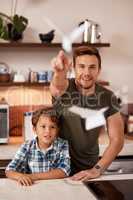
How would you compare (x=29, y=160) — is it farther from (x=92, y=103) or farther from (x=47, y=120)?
(x=92, y=103)

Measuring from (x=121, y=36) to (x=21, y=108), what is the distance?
1125mm

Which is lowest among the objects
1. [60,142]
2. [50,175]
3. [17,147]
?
[17,147]

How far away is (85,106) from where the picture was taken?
68.6 inches

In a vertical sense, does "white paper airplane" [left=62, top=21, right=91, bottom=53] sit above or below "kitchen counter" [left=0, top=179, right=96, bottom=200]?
above

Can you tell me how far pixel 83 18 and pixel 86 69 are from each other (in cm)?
161

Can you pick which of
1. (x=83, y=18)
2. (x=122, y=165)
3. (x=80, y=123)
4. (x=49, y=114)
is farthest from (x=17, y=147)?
(x=83, y=18)

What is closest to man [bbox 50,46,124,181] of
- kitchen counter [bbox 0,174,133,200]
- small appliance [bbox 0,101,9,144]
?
kitchen counter [bbox 0,174,133,200]

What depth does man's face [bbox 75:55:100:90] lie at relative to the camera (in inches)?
64.2

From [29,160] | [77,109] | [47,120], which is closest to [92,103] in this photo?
[77,109]

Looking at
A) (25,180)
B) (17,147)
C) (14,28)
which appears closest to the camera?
(25,180)

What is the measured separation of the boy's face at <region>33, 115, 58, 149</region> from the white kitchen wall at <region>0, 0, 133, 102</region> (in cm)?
142

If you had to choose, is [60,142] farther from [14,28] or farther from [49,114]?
[14,28]

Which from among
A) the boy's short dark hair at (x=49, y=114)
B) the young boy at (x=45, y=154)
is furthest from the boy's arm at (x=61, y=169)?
the boy's short dark hair at (x=49, y=114)

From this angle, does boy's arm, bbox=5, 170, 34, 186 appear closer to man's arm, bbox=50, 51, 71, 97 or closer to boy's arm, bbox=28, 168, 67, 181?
boy's arm, bbox=28, 168, 67, 181
